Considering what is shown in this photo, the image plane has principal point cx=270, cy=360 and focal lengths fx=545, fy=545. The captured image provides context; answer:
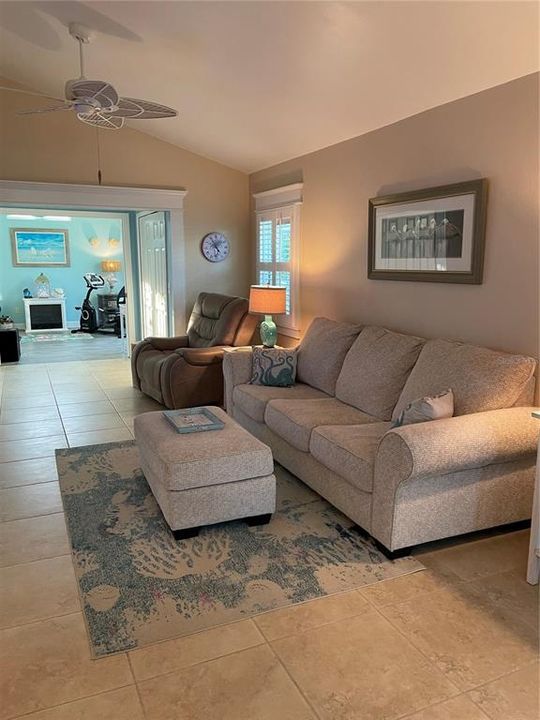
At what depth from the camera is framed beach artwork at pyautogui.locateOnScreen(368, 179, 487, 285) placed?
319 cm

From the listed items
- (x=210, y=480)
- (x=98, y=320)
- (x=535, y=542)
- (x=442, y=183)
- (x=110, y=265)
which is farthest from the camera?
(x=110, y=265)

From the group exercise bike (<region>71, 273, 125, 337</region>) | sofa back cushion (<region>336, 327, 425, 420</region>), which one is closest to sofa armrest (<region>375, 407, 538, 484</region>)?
sofa back cushion (<region>336, 327, 425, 420</region>)

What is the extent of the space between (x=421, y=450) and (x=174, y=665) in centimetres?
129

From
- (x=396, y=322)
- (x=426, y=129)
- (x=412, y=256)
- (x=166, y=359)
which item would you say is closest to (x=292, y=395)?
(x=396, y=322)

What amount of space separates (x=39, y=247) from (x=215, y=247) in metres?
5.76

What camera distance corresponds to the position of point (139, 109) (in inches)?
130

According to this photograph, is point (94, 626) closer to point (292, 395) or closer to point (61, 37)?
point (292, 395)

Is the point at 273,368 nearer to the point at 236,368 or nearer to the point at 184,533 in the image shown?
the point at 236,368

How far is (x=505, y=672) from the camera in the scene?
1.91 m

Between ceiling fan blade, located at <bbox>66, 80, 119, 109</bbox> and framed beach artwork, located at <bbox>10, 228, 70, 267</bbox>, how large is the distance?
8040 mm

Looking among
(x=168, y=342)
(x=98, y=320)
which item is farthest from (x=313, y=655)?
(x=98, y=320)

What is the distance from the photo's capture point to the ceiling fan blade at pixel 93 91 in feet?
9.76

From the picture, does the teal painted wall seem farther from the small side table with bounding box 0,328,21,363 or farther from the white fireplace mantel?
the small side table with bounding box 0,328,21,363

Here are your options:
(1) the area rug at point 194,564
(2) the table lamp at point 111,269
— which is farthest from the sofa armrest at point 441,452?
(2) the table lamp at point 111,269
